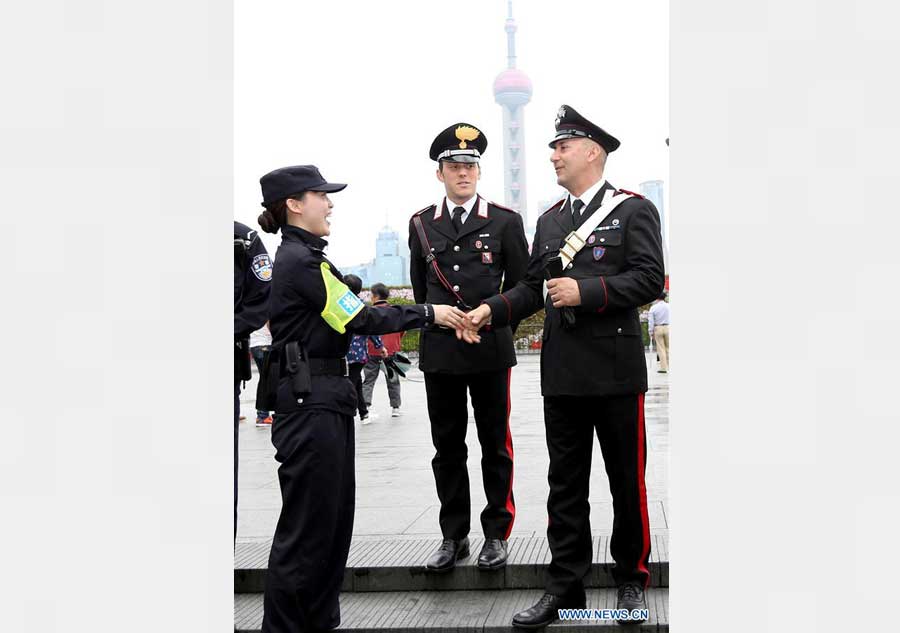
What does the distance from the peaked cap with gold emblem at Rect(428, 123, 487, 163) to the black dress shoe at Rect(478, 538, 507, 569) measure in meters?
1.89

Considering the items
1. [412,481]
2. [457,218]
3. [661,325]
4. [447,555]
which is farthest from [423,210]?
[661,325]

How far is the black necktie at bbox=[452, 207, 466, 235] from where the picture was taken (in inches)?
185

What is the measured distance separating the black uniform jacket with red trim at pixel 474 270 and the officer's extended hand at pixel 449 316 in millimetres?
165

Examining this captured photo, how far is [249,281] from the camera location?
466 cm

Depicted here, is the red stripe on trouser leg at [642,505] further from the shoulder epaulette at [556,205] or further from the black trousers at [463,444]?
the shoulder epaulette at [556,205]

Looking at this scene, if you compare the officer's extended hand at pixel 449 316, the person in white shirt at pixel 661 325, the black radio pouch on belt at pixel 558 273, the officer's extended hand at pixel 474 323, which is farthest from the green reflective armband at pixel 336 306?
the person in white shirt at pixel 661 325

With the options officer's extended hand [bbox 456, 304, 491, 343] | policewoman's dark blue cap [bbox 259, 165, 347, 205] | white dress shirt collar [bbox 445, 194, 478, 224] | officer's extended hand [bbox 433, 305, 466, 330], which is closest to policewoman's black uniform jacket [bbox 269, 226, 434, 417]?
policewoman's dark blue cap [bbox 259, 165, 347, 205]

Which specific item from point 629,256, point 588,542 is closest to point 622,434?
point 588,542

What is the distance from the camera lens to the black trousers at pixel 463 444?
4.59 m

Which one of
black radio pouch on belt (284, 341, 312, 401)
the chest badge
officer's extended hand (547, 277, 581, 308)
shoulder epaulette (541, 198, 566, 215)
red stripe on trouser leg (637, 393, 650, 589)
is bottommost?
red stripe on trouser leg (637, 393, 650, 589)

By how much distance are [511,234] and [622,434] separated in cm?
126

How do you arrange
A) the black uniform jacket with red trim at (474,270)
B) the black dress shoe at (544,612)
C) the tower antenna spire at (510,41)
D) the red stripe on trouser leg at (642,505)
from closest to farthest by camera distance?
the black dress shoe at (544,612) → the red stripe on trouser leg at (642,505) → the black uniform jacket with red trim at (474,270) → the tower antenna spire at (510,41)

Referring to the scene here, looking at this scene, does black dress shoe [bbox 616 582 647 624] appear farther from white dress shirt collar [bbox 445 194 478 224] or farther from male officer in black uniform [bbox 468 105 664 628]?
white dress shirt collar [bbox 445 194 478 224]

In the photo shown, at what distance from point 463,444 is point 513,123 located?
14785 cm
